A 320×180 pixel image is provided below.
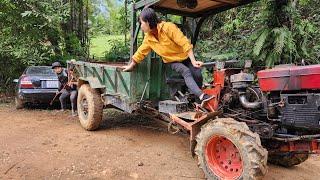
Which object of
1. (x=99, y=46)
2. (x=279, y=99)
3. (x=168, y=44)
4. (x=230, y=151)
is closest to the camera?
(x=279, y=99)

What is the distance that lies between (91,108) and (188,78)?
2361mm

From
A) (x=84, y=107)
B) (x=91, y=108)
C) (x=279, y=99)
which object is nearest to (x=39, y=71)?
(x=84, y=107)

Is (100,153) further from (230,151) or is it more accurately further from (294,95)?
(294,95)

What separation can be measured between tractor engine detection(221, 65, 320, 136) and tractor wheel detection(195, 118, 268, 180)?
40cm

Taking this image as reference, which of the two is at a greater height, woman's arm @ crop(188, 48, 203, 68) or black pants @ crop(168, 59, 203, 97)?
woman's arm @ crop(188, 48, 203, 68)

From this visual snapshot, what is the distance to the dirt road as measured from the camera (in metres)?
5.07

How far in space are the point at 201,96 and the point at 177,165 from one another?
105 centimetres

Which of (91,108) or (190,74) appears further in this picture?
(91,108)

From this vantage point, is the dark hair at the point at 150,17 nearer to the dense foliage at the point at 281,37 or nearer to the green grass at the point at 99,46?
the dense foliage at the point at 281,37

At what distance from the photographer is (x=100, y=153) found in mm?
5852

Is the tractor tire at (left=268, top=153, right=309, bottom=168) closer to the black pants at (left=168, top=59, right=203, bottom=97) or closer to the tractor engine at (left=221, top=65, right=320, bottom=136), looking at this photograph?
the tractor engine at (left=221, top=65, right=320, bottom=136)

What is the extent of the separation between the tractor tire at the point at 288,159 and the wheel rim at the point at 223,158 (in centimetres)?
118

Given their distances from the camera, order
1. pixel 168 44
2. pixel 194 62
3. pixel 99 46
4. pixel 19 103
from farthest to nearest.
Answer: pixel 99 46 → pixel 19 103 → pixel 168 44 → pixel 194 62

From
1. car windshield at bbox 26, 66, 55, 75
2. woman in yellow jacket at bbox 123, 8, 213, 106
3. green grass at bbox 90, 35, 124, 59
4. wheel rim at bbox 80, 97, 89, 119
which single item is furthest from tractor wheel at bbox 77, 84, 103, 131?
green grass at bbox 90, 35, 124, 59
